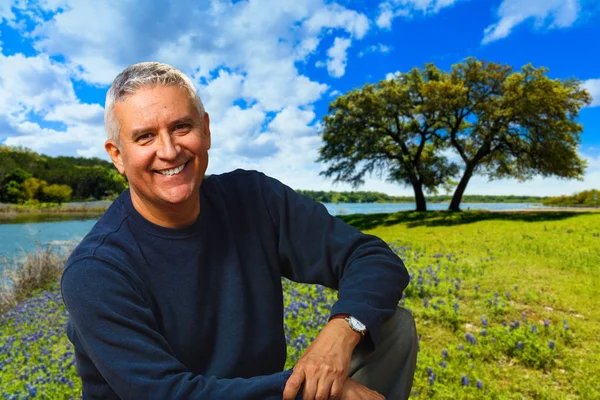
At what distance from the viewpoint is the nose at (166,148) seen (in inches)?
80.7

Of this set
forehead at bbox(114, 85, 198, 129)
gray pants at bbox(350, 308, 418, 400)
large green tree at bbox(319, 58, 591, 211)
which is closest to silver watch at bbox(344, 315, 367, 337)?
gray pants at bbox(350, 308, 418, 400)

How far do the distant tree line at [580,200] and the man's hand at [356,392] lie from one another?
4396 cm

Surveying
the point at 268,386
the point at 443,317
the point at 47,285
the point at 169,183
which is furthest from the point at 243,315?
the point at 47,285

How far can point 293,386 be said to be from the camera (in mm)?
1745

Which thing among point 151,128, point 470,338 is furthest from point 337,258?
point 470,338

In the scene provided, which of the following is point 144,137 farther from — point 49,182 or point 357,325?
point 49,182

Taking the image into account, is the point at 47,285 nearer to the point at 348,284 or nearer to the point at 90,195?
the point at 348,284

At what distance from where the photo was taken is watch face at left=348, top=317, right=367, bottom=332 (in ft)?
6.55

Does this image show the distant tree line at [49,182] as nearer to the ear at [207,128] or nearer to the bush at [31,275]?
the bush at [31,275]

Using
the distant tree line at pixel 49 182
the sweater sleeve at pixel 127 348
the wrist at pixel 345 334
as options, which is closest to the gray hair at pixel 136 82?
the sweater sleeve at pixel 127 348

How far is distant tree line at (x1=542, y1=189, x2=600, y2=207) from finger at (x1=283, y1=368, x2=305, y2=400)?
4429 cm

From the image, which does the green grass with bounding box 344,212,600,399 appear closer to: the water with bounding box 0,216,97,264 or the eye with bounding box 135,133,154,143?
the eye with bounding box 135,133,154,143

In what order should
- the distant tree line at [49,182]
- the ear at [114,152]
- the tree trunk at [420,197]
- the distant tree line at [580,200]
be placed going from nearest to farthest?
1. the ear at [114,152]
2. the tree trunk at [420,197]
3. the distant tree line at [580,200]
4. the distant tree line at [49,182]

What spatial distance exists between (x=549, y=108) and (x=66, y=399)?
1092 inches
